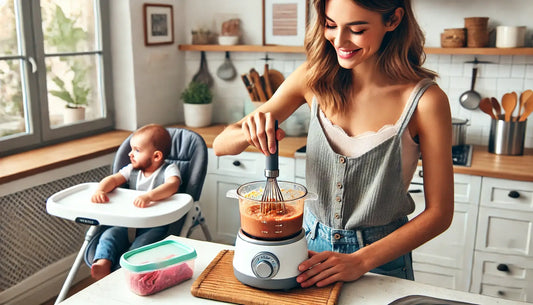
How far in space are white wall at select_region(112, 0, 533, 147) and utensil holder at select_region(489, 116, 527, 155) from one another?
0.93 feet

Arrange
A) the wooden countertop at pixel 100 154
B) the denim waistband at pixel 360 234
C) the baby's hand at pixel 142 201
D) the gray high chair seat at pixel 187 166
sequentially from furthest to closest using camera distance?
the wooden countertop at pixel 100 154 < the gray high chair seat at pixel 187 166 < the baby's hand at pixel 142 201 < the denim waistband at pixel 360 234

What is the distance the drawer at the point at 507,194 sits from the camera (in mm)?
2734

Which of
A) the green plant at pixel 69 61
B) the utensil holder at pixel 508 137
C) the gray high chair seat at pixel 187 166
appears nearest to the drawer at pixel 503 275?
the utensil holder at pixel 508 137

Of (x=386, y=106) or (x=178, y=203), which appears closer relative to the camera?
(x=386, y=106)

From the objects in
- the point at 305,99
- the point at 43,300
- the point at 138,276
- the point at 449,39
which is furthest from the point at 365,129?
the point at 43,300

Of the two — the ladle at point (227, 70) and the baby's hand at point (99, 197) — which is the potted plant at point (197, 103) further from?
the baby's hand at point (99, 197)

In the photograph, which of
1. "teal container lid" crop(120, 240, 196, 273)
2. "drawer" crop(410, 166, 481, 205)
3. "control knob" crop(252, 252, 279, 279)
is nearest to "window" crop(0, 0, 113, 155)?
"teal container lid" crop(120, 240, 196, 273)

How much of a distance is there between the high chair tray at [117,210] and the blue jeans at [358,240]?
2.96ft

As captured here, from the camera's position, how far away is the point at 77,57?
3.38 m

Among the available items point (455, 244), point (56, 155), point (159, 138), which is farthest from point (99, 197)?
point (455, 244)

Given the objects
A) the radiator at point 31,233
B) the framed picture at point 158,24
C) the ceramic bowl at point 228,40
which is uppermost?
the framed picture at point 158,24

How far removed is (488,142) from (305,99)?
213 cm

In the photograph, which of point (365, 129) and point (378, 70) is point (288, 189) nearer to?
Result: point (365, 129)

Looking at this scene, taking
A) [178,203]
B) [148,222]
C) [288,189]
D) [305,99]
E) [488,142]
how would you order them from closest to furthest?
[288,189], [305,99], [148,222], [178,203], [488,142]
